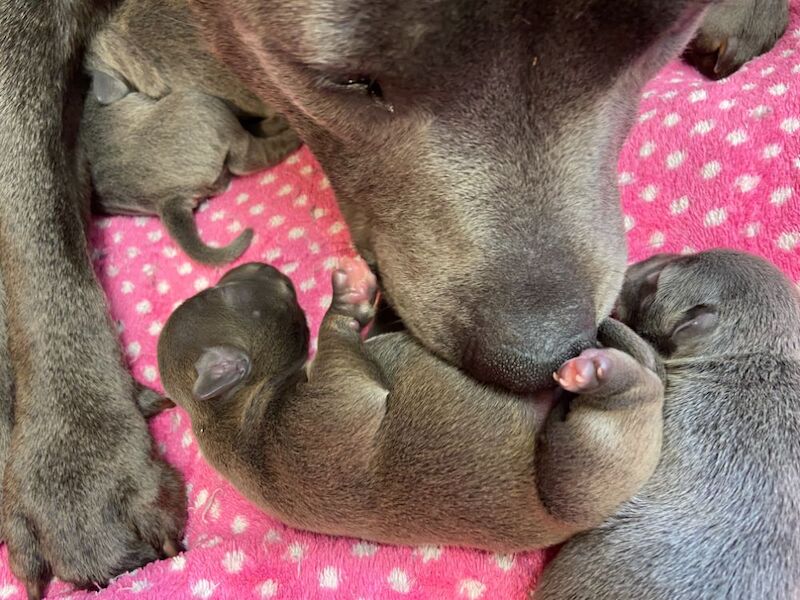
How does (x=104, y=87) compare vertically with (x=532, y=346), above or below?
below

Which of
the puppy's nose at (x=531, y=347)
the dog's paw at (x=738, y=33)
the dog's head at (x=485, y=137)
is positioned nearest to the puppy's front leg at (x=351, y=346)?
the dog's head at (x=485, y=137)

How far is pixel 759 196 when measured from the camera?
214 centimetres

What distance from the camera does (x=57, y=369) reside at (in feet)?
6.51

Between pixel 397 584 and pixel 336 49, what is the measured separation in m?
1.10

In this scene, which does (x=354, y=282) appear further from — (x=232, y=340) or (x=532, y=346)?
(x=532, y=346)

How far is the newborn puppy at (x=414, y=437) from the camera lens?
1.53 metres

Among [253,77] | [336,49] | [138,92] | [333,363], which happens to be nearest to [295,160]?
[138,92]

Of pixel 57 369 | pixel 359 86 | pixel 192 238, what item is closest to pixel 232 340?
pixel 57 369

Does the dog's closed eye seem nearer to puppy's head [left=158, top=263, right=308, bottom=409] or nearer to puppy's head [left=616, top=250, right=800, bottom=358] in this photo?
puppy's head [left=158, top=263, right=308, bottom=409]

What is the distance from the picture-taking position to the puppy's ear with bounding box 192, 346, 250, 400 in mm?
1753

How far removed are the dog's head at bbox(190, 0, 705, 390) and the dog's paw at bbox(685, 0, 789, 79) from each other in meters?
1.04

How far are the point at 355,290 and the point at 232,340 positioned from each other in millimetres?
327

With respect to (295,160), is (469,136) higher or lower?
higher

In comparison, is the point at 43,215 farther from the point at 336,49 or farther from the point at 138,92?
the point at 336,49
